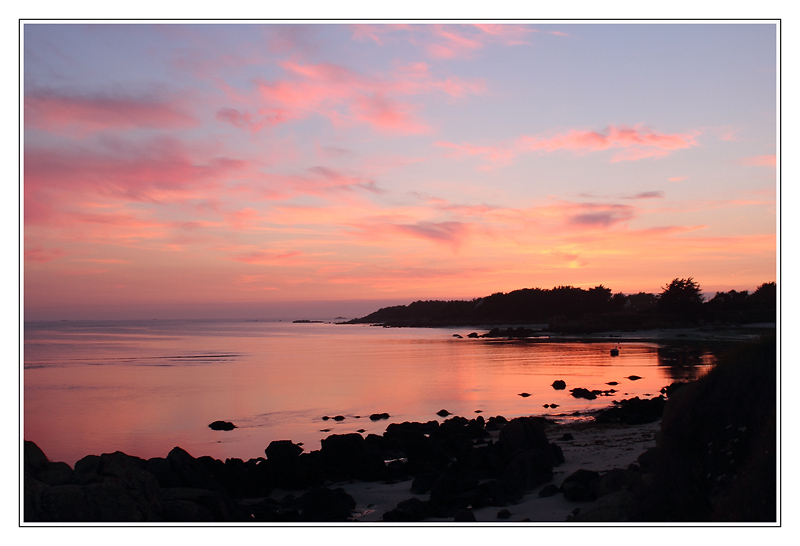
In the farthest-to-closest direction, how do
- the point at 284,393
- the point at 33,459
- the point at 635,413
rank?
the point at 284,393 → the point at 635,413 → the point at 33,459

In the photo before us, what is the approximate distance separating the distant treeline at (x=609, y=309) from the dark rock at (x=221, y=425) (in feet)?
87.3

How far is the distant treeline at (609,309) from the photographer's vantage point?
71938 mm

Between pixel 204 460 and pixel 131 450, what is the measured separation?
6.00m

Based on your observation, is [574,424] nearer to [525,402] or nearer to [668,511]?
[525,402]

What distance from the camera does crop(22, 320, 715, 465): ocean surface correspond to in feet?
64.5

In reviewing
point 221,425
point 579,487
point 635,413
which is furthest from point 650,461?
point 221,425

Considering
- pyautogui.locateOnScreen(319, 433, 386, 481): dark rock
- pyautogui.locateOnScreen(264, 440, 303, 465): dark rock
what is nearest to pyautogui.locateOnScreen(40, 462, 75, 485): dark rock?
pyautogui.locateOnScreen(264, 440, 303, 465): dark rock

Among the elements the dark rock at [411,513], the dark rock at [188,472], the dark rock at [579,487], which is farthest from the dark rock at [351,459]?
the dark rock at [579,487]

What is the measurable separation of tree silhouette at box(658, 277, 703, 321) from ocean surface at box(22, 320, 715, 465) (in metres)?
32.4

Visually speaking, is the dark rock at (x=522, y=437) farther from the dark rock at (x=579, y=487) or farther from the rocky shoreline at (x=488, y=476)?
the dark rock at (x=579, y=487)

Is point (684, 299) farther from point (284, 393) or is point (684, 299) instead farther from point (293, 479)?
point (293, 479)

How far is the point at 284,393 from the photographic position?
28.8 m

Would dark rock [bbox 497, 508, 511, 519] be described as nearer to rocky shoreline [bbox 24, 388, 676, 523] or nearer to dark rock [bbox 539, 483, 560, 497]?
rocky shoreline [bbox 24, 388, 676, 523]

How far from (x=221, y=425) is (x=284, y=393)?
26.5 ft
